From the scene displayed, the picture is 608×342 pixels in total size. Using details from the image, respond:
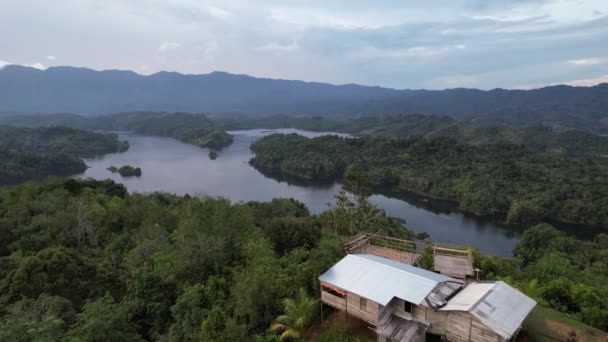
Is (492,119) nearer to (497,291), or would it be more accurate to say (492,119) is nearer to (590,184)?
(590,184)

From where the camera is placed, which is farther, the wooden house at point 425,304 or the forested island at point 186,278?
the forested island at point 186,278

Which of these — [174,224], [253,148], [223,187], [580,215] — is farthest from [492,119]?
[174,224]

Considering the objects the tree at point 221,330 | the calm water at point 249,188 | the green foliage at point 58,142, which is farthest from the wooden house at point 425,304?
the green foliage at point 58,142

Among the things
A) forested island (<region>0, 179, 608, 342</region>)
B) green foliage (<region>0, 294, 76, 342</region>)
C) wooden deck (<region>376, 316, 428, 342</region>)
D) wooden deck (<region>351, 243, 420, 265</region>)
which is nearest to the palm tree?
forested island (<region>0, 179, 608, 342</region>)

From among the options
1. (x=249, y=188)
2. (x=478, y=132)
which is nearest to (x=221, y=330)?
(x=249, y=188)

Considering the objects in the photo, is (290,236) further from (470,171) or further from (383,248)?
(470,171)

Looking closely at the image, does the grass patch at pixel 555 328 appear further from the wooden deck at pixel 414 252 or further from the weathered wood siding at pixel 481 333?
the wooden deck at pixel 414 252
